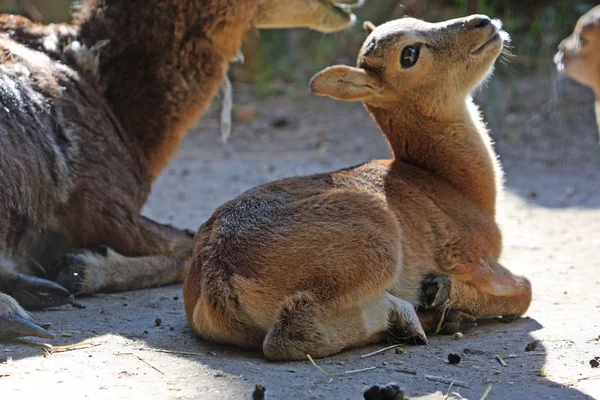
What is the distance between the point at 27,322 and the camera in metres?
3.78

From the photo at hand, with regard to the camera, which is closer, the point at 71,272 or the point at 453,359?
the point at 453,359

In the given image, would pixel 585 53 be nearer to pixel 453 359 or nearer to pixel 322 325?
pixel 453 359

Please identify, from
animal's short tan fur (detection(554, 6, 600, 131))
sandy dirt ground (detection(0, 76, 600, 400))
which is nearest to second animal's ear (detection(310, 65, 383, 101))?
sandy dirt ground (detection(0, 76, 600, 400))

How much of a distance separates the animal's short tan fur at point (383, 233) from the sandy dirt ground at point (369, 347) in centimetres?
14

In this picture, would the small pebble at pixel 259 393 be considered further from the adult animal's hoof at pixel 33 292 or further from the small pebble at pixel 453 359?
the adult animal's hoof at pixel 33 292

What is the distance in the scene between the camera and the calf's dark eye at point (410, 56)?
15.1 ft

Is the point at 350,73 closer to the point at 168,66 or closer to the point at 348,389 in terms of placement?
the point at 168,66

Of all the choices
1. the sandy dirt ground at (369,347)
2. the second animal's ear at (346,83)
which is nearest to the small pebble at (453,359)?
the sandy dirt ground at (369,347)

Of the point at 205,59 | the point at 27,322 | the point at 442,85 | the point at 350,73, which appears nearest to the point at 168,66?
the point at 205,59

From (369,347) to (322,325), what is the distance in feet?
1.19

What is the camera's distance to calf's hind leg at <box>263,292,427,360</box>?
3467mm

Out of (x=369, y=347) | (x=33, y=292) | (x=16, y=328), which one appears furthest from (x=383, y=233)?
(x=33, y=292)

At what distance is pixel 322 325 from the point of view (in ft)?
11.5

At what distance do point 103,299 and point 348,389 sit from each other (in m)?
2.15
